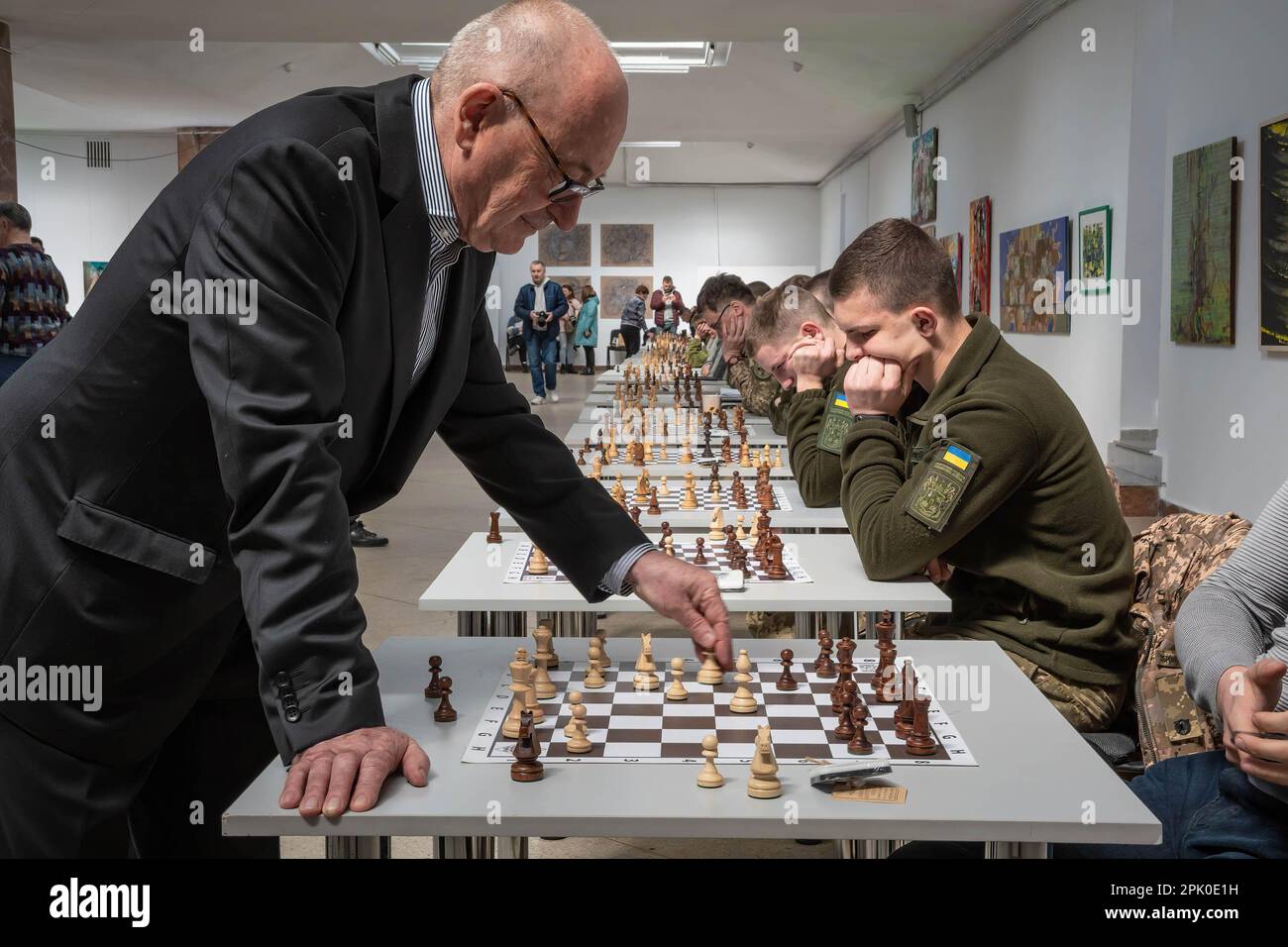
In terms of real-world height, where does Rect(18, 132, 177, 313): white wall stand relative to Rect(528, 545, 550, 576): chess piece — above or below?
above

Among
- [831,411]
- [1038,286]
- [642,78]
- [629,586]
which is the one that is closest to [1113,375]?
[1038,286]

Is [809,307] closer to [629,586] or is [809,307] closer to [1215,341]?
[1215,341]

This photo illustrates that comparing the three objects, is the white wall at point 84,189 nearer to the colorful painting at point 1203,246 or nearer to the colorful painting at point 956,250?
the colorful painting at point 956,250

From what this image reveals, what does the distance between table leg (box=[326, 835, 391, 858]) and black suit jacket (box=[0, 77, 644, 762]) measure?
0.19 metres

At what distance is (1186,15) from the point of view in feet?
20.0

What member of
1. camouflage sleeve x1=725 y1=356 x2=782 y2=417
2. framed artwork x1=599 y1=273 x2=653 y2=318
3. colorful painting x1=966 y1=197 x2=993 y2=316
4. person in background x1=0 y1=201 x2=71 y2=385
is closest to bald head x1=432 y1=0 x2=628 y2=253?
camouflage sleeve x1=725 y1=356 x2=782 y2=417

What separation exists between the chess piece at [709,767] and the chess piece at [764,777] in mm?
40

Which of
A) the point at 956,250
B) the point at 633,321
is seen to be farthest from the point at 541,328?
the point at 956,250

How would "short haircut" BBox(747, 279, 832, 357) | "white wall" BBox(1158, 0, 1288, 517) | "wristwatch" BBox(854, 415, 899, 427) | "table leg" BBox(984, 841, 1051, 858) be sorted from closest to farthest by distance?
"table leg" BBox(984, 841, 1051, 858), "wristwatch" BBox(854, 415, 899, 427), "short haircut" BBox(747, 279, 832, 357), "white wall" BBox(1158, 0, 1288, 517)

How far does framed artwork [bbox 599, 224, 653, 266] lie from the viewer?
24703mm

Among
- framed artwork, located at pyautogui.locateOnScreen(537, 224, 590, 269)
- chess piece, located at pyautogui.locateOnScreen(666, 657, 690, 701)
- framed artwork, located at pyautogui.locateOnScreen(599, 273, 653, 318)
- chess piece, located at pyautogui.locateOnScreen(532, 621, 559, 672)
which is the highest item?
framed artwork, located at pyautogui.locateOnScreen(537, 224, 590, 269)

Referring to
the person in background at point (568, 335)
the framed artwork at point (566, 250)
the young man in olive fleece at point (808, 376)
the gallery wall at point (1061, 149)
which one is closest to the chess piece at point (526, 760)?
the young man in olive fleece at point (808, 376)

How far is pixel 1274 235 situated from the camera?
17.0ft

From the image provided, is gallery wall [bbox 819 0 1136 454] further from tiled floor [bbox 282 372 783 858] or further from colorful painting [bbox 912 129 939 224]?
tiled floor [bbox 282 372 783 858]
